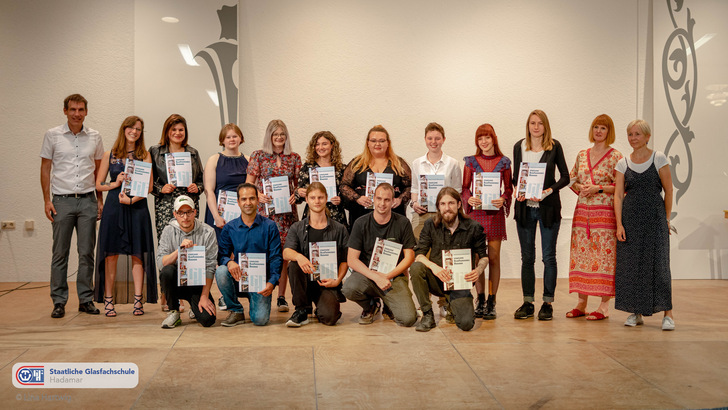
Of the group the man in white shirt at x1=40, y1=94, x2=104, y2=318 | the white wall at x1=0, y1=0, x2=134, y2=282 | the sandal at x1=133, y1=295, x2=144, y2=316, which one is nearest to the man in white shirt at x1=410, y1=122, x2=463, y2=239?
the sandal at x1=133, y1=295, x2=144, y2=316

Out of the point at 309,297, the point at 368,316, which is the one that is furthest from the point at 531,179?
the point at 309,297

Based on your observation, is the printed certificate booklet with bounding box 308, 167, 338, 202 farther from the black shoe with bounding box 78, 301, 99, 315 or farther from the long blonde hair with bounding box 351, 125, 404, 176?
the black shoe with bounding box 78, 301, 99, 315

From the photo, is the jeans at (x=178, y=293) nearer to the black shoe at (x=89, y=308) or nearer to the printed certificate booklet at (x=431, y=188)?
the black shoe at (x=89, y=308)

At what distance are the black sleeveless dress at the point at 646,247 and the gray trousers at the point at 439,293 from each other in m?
1.16

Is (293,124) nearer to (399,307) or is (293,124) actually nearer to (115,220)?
(115,220)

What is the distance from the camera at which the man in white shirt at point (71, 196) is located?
4980 millimetres

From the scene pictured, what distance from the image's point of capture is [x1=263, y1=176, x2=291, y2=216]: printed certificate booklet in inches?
199

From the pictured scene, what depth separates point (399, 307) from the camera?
4594mm

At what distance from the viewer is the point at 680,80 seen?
698 centimetres

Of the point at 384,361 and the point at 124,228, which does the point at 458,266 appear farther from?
the point at 124,228

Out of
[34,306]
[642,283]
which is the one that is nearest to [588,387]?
[642,283]

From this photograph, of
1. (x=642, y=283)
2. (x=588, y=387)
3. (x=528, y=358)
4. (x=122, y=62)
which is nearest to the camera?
(x=588, y=387)

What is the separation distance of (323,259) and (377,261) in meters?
0.39

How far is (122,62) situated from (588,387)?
18.5 feet
